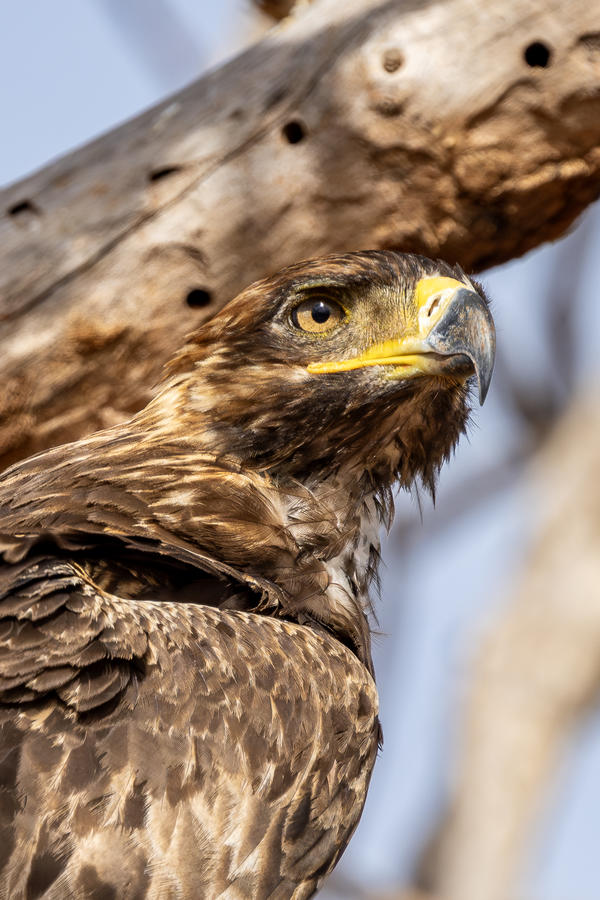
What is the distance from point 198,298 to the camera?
511 cm

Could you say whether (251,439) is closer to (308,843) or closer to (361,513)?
(361,513)

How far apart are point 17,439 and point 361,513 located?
159 cm

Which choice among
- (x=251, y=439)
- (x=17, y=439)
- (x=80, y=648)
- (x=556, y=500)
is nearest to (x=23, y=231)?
(x=17, y=439)

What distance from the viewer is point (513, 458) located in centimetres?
1070

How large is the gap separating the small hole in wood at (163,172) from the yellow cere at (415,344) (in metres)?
1.24

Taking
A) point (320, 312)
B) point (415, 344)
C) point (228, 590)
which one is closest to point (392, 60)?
point (320, 312)

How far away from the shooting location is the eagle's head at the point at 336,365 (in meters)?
4.03

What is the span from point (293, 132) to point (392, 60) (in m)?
0.45

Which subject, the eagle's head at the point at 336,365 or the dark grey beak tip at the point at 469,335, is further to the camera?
the eagle's head at the point at 336,365

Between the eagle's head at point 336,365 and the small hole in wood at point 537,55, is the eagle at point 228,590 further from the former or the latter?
the small hole in wood at point 537,55

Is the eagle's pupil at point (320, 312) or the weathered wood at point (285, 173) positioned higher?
the weathered wood at point (285, 173)

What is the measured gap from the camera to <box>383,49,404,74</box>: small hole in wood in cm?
489

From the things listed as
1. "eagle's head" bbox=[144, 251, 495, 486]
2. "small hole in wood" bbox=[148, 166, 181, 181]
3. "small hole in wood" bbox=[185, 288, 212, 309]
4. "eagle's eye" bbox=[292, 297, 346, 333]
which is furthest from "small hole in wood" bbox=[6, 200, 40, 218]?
"eagle's eye" bbox=[292, 297, 346, 333]

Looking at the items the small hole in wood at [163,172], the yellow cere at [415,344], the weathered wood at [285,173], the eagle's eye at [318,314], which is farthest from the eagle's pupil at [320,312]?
the small hole in wood at [163,172]
